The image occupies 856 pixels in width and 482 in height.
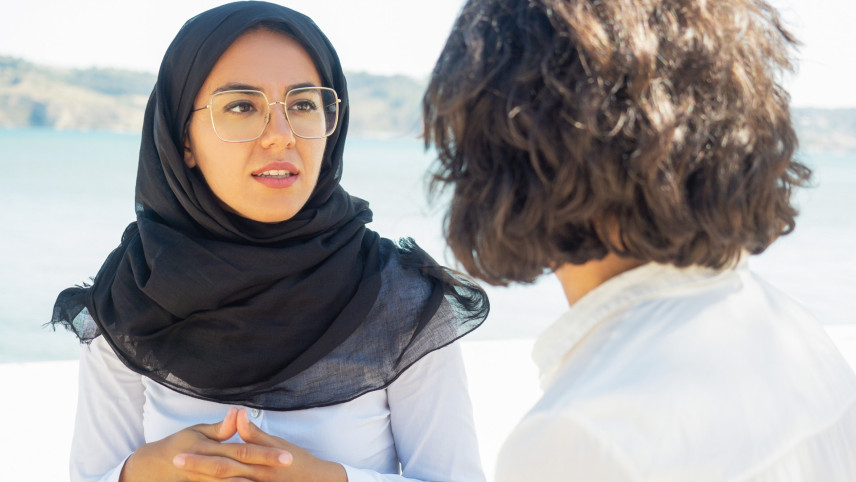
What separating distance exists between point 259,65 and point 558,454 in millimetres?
1237

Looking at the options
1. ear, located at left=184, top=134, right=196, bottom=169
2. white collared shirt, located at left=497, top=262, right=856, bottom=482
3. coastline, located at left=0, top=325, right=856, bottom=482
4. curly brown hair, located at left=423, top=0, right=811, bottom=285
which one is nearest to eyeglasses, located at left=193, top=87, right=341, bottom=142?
ear, located at left=184, top=134, right=196, bottom=169

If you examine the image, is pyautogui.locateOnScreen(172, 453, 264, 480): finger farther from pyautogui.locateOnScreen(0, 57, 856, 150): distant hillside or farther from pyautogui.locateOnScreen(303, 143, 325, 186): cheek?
pyautogui.locateOnScreen(0, 57, 856, 150): distant hillside

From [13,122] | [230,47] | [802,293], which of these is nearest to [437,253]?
[802,293]

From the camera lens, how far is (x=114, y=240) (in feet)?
38.4

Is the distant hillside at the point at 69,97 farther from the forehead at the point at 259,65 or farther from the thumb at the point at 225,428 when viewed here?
the thumb at the point at 225,428

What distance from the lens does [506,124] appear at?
974 millimetres

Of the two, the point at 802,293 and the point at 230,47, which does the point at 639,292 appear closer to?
the point at 230,47

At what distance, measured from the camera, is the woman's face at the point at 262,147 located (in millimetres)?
1769

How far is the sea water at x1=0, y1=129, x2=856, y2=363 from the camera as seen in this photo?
7316 millimetres

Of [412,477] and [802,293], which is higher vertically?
[412,477]

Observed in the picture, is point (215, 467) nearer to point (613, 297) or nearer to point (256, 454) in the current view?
point (256, 454)

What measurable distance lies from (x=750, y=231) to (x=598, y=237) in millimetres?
179

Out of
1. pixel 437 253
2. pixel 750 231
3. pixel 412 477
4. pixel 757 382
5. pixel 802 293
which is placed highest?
pixel 750 231

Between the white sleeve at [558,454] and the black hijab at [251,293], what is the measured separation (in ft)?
2.83
